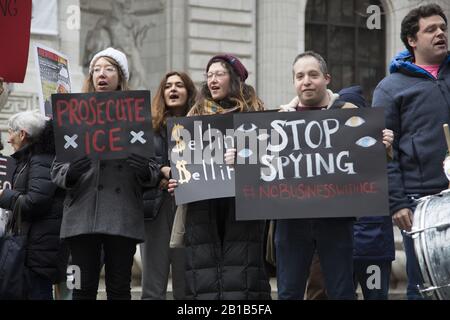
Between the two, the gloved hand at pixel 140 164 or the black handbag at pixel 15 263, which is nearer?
the gloved hand at pixel 140 164

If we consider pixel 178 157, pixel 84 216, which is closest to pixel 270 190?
pixel 178 157

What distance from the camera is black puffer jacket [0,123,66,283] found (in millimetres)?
7789

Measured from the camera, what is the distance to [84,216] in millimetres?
6941

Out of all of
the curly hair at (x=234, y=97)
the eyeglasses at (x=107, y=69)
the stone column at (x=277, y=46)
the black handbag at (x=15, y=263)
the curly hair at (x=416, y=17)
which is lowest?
the black handbag at (x=15, y=263)

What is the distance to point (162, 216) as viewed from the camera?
785cm

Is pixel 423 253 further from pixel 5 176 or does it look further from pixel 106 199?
pixel 5 176

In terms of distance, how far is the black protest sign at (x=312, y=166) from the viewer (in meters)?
6.57

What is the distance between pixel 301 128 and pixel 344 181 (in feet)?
1.30

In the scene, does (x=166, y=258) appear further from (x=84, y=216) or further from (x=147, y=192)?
(x=84, y=216)

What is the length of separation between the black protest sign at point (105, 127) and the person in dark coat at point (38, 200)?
91 cm

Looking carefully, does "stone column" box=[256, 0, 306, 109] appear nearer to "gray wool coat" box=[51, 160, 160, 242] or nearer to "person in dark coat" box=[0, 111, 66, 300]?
"person in dark coat" box=[0, 111, 66, 300]

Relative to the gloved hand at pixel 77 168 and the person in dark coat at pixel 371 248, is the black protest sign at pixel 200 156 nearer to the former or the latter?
the gloved hand at pixel 77 168

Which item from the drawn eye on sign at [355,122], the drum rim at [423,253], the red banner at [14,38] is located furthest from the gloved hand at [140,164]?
the drum rim at [423,253]
